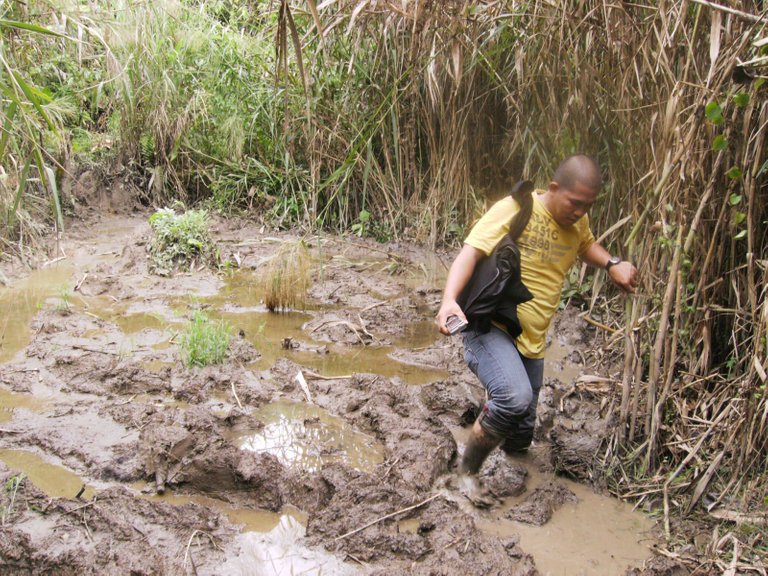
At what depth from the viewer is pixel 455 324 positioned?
8.89 feet

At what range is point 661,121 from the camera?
10.6 feet

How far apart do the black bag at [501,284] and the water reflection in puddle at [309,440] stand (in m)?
0.96

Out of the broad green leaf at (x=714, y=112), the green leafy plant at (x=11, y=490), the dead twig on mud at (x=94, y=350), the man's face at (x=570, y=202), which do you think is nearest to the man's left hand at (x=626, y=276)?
the man's face at (x=570, y=202)

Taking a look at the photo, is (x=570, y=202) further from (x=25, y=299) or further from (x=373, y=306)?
(x=25, y=299)

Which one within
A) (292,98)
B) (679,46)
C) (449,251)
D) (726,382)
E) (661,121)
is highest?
(679,46)

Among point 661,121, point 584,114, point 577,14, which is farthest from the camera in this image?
point 584,114

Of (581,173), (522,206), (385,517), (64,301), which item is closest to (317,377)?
(385,517)

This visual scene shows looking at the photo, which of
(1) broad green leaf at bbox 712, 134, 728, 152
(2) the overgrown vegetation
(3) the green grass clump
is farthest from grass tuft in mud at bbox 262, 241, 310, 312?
(1) broad green leaf at bbox 712, 134, 728, 152

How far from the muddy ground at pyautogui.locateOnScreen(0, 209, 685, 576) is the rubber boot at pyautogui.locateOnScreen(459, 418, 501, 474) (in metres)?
0.09

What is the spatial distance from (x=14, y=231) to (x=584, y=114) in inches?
198

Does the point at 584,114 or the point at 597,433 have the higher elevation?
the point at 584,114

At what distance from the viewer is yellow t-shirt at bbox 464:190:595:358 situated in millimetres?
3014

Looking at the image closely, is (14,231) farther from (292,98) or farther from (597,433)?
(597,433)

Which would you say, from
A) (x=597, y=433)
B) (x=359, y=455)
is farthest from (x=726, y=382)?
(x=359, y=455)
